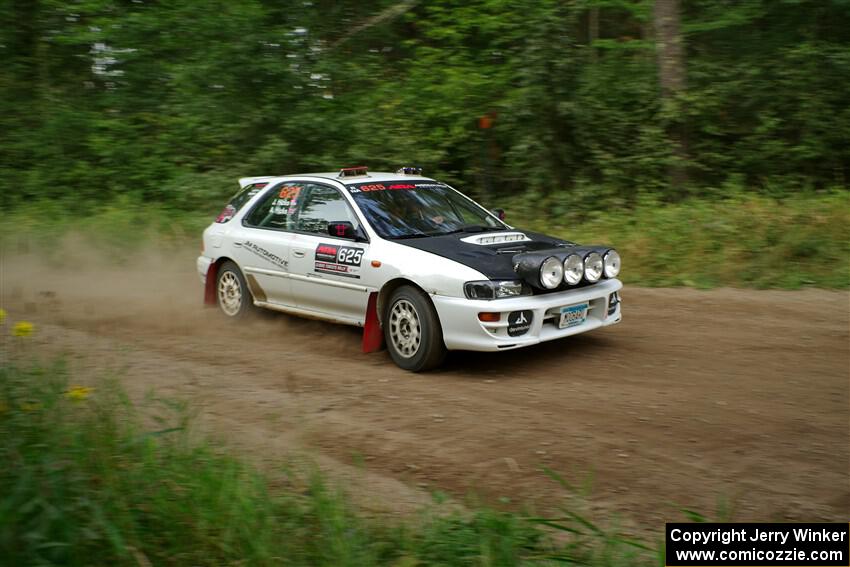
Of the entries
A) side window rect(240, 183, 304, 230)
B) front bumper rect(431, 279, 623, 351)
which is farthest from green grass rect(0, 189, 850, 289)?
side window rect(240, 183, 304, 230)

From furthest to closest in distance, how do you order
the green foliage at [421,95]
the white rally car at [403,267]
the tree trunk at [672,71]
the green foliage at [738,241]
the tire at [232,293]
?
the green foliage at [421,95], the tree trunk at [672,71], the green foliage at [738,241], the tire at [232,293], the white rally car at [403,267]

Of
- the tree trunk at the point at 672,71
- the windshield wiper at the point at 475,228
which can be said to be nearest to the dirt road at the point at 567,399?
the windshield wiper at the point at 475,228

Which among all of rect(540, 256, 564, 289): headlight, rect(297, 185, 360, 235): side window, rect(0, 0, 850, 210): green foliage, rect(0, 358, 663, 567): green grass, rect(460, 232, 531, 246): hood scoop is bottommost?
rect(0, 358, 663, 567): green grass

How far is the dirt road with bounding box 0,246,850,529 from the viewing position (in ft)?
15.2

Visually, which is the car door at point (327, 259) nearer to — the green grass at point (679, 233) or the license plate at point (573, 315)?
the license plate at point (573, 315)

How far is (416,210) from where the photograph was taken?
7.88 metres

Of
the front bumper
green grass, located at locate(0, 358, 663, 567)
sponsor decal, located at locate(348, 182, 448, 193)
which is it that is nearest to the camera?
green grass, located at locate(0, 358, 663, 567)

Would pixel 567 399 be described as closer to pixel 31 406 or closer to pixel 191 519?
pixel 191 519

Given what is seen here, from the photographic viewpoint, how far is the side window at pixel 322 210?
7.85 metres

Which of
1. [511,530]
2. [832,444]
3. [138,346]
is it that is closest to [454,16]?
[138,346]

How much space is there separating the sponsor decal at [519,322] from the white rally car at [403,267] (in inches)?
0.4

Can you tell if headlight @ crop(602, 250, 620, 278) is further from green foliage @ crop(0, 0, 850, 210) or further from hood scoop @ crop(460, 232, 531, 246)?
green foliage @ crop(0, 0, 850, 210)

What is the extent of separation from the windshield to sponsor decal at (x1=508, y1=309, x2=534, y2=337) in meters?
1.35

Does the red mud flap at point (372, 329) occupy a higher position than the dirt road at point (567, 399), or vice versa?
the red mud flap at point (372, 329)
